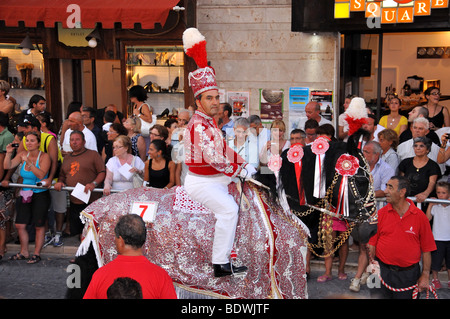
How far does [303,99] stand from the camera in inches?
502

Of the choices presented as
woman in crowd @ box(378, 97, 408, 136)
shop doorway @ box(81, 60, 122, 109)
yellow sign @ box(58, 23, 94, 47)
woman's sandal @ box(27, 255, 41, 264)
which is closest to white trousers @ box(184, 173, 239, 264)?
woman's sandal @ box(27, 255, 41, 264)

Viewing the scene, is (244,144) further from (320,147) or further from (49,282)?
(49,282)

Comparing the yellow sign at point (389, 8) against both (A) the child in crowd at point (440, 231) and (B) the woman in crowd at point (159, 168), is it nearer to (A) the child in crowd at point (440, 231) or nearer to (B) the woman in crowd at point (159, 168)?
(A) the child in crowd at point (440, 231)

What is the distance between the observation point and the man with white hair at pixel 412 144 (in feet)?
30.9

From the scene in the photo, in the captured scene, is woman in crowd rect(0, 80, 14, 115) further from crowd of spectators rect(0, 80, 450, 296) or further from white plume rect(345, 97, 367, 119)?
white plume rect(345, 97, 367, 119)

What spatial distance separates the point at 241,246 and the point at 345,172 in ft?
4.49

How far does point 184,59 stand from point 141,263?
363 inches

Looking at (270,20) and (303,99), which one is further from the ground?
(270,20)

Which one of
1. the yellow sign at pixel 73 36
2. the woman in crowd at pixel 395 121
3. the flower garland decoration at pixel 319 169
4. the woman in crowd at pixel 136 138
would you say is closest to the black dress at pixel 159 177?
the woman in crowd at pixel 136 138

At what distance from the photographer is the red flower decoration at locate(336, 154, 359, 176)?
636 cm

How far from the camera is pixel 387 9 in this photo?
456 inches
